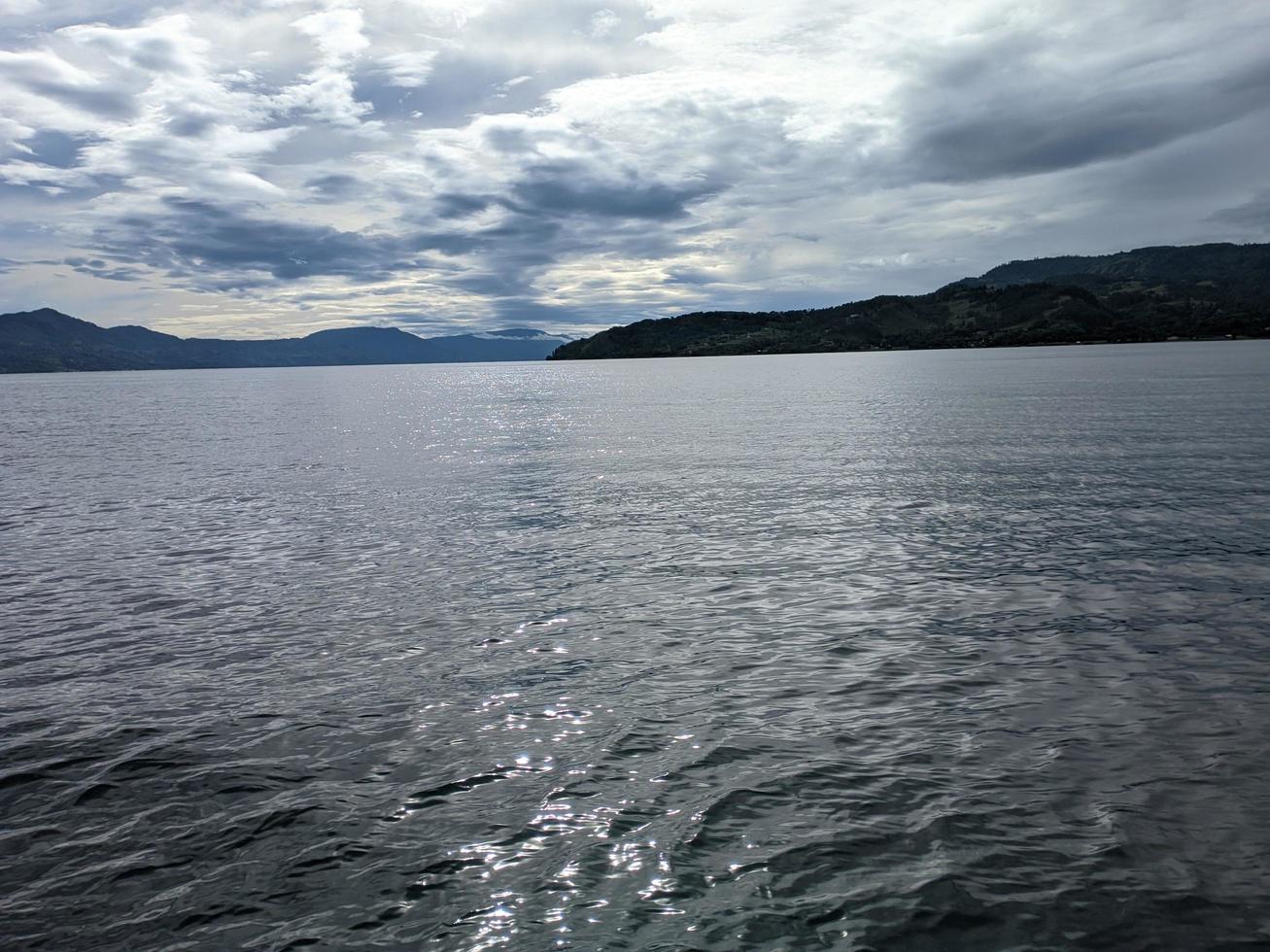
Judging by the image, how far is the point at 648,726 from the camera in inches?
618

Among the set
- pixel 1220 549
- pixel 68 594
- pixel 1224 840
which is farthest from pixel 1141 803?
pixel 68 594

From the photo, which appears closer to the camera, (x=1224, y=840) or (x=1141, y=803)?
(x=1224, y=840)

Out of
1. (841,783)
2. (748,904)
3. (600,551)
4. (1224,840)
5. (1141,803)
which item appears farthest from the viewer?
(600,551)

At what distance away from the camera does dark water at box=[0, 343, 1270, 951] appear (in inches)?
410

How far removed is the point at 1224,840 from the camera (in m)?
11.4

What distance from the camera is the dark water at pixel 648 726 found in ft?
34.2

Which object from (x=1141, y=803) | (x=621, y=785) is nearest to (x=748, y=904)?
(x=621, y=785)

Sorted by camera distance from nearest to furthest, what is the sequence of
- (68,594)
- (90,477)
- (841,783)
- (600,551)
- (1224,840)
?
(1224,840) → (841,783) → (68,594) → (600,551) → (90,477)

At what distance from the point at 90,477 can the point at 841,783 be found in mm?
57096

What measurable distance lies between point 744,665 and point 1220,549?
1979cm

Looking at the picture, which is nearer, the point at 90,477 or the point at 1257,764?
the point at 1257,764

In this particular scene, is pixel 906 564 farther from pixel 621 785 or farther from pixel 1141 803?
pixel 621 785

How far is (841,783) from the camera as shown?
1327cm

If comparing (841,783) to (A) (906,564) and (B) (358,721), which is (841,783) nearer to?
(B) (358,721)
